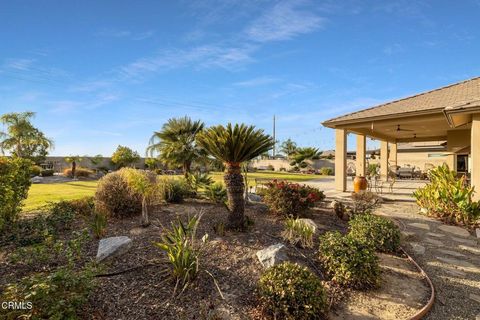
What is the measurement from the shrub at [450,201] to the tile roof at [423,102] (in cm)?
297

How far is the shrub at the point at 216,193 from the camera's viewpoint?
8.59 m

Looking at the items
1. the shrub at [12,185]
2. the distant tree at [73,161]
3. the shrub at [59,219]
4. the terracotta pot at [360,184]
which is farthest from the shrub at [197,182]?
the distant tree at [73,161]

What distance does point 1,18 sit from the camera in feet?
21.3

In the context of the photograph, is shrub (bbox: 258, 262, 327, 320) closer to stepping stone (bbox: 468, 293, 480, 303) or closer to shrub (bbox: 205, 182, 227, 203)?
stepping stone (bbox: 468, 293, 480, 303)

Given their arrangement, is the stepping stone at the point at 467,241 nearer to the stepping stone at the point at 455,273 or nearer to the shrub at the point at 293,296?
the stepping stone at the point at 455,273

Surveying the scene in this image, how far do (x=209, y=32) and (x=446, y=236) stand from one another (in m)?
9.25

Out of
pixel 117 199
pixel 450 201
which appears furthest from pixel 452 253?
pixel 117 199

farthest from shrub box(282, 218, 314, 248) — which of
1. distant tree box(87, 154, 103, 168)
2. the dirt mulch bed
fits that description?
distant tree box(87, 154, 103, 168)

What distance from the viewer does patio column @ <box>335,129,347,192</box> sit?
1282 centimetres

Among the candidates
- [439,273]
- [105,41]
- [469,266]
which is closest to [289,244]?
[439,273]

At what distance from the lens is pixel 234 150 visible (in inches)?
215

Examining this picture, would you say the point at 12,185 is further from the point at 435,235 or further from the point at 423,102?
the point at 423,102

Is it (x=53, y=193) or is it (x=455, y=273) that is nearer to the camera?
(x=455, y=273)

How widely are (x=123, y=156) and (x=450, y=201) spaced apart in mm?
29478
